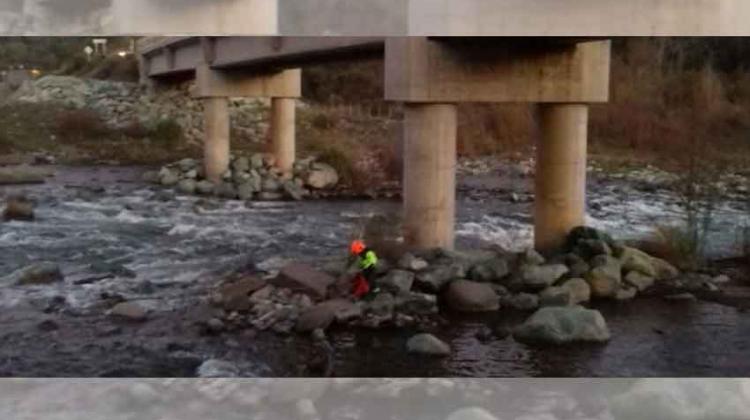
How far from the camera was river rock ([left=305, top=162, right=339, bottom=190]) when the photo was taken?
5453mm

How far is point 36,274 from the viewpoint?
16.7 ft

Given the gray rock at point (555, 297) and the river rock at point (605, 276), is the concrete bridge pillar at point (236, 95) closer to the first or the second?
the gray rock at point (555, 297)

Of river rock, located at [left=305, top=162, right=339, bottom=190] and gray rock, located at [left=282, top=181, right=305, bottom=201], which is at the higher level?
river rock, located at [left=305, top=162, right=339, bottom=190]

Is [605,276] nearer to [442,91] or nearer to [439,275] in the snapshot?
[439,275]

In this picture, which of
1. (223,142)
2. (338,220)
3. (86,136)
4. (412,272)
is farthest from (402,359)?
(86,136)

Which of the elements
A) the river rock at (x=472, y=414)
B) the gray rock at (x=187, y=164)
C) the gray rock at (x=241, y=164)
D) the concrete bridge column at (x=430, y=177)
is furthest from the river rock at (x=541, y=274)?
the gray rock at (x=187, y=164)

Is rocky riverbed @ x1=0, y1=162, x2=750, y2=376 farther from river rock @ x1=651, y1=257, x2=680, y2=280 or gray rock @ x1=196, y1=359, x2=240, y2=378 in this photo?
river rock @ x1=651, y1=257, x2=680, y2=280

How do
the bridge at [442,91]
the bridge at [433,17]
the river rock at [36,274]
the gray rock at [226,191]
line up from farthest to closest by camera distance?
the gray rock at [226,191]
the bridge at [442,91]
the river rock at [36,274]
the bridge at [433,17]

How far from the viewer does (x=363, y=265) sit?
17.1 feet

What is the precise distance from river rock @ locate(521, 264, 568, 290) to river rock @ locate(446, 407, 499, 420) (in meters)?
0.71

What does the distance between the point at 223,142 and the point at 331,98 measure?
0.64 metres

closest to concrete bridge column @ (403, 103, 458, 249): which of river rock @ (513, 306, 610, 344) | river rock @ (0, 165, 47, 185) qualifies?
river rock @ (513, 306, 610, 344)

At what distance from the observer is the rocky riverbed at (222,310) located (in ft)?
16.8

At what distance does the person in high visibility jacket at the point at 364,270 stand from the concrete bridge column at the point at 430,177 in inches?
9.2
